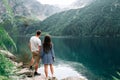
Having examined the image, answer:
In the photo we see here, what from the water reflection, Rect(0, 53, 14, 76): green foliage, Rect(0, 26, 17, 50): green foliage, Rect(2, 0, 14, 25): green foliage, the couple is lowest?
the water reflection

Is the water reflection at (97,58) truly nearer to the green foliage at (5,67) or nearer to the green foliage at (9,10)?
the green foliage at (5,67)

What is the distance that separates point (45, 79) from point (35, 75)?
100 centimetres

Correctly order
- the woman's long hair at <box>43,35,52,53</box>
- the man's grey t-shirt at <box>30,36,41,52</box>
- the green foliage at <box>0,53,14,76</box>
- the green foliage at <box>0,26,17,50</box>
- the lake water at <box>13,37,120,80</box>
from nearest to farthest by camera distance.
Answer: the green foliage at <box>0,26,17,50</box> → the green foliage at <box>0,53,14,76</box> → the woman's long hair at <box>43,35,52,53</box> → the man's grey t-shirt at <box>30,36,41,52</box> → the lake water at <box>13,37,120,80</box>

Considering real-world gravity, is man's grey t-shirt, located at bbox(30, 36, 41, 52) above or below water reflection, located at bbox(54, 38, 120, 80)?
above

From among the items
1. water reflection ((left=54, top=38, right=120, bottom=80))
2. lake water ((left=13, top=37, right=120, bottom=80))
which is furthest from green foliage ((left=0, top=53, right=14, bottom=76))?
water reflection ((left=54, top=38, right=120, bottom=80))

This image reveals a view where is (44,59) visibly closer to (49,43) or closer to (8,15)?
(49,43)

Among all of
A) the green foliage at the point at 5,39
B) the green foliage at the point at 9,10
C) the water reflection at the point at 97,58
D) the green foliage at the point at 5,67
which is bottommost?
the water reflection at the point at 97,58

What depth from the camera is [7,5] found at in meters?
3.55

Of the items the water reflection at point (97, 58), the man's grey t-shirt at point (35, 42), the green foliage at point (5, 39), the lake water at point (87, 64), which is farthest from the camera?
the water reflection at point (97, 58)

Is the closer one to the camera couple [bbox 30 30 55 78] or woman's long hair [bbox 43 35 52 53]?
woman's long hair [bbox 43 35 52 53]

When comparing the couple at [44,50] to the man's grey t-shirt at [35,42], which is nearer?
the couple at [44,50]

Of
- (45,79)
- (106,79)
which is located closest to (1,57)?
(45,79)

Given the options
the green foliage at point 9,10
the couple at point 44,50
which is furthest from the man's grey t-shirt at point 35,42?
the green foliage at point 9,10

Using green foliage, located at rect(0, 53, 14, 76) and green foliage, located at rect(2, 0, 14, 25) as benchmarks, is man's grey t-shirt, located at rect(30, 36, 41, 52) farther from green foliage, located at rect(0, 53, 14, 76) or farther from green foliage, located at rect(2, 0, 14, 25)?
green foliage, located at rect(2, 0, 14, 25)
